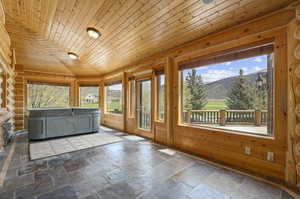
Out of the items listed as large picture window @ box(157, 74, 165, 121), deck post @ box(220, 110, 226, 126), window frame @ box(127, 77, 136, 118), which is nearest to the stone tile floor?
deck post @ box(220, 110, 226, 126)

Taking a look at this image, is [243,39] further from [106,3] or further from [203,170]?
[106,3]

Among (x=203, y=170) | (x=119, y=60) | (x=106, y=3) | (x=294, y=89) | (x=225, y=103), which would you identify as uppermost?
(x=106, y=3)

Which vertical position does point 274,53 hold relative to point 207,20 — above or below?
below

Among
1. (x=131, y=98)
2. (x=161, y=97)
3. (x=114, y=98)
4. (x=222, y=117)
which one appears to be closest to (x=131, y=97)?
(x=131, y=98)

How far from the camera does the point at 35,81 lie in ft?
18.7

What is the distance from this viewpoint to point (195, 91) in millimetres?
3283

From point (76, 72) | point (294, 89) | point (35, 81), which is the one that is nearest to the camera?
point (294, 89)

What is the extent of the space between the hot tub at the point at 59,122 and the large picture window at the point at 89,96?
203 cm

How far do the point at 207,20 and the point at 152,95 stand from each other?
2365mm

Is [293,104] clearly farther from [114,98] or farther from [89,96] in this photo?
[89,96]

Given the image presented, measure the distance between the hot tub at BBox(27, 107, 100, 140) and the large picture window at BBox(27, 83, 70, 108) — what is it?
240cm

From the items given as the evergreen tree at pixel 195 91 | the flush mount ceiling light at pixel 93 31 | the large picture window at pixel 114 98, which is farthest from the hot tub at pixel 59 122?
the evergreen tree at pixel 195 91

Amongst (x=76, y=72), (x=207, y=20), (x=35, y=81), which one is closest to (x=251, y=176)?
(x=207, y=20)

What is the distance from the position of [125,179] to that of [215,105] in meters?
2.26
